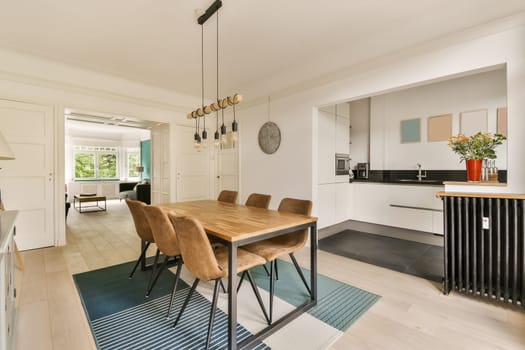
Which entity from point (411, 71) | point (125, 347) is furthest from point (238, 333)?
point (411, 71)

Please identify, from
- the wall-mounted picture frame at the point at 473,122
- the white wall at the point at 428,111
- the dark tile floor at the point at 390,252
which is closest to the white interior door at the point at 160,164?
the dark tile floor at the point at 390,252

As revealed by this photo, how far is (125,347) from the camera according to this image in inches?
62.9

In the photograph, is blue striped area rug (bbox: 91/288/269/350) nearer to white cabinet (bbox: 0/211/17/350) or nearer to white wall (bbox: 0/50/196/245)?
white cabinet (bbox: 0/211/17/350)

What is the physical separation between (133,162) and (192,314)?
32.3 feet

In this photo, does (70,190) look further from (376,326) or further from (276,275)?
(376,326)

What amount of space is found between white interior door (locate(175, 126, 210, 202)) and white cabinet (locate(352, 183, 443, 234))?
10.3 ft

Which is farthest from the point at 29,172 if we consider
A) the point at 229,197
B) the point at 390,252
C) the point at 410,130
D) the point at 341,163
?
the point at 410,130

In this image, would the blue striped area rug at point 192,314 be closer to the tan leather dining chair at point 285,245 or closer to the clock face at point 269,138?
the tan leather dining chair at point 285,245

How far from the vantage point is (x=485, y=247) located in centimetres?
211

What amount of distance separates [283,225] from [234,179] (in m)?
3.37

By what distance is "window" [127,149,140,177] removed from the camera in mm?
10289

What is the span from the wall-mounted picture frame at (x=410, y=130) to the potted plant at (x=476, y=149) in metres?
2.02

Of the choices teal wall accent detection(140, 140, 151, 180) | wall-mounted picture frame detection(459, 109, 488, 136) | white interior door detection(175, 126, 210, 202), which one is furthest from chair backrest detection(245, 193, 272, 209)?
teal wall accent detection(140, 140, 151, 180)

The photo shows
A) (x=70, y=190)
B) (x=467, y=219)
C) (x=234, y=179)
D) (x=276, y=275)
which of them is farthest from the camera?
(x=70, y=190)
